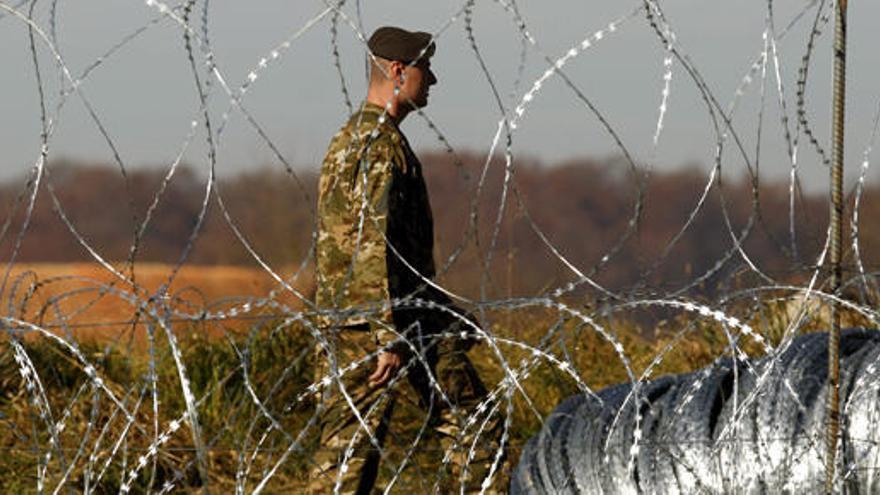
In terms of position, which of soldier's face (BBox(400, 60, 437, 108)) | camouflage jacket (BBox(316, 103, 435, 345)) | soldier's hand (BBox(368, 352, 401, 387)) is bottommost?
soldier's hand (BBox(368, 352, 401, 387))

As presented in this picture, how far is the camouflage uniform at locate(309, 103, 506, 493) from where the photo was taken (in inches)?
253

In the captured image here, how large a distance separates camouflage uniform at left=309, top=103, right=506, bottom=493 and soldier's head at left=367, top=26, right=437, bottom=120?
0.09 metres

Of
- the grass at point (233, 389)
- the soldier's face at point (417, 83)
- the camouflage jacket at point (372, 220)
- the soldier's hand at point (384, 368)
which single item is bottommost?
the grass at point (233, 389)

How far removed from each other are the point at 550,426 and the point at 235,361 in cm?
317

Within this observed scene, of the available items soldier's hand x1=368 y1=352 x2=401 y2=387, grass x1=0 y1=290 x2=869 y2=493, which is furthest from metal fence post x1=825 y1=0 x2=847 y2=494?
grass x1=0 y1=290 x2=869 y2=493

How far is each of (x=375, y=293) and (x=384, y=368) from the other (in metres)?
0.28

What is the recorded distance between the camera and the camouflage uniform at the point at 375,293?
6434 mm

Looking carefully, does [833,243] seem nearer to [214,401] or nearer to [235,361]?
[214,401]

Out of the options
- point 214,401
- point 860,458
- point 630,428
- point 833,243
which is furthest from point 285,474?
point 833,243

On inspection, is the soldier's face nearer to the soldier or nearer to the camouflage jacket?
the soldier

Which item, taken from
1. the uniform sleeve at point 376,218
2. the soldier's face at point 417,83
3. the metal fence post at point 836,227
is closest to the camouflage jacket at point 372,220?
the uniform sleeve at point 376,218

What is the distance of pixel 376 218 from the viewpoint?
6.38m

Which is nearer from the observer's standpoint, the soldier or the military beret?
the soldier

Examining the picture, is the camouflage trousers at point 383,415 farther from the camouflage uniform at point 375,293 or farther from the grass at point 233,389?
the grass at point 233,389
